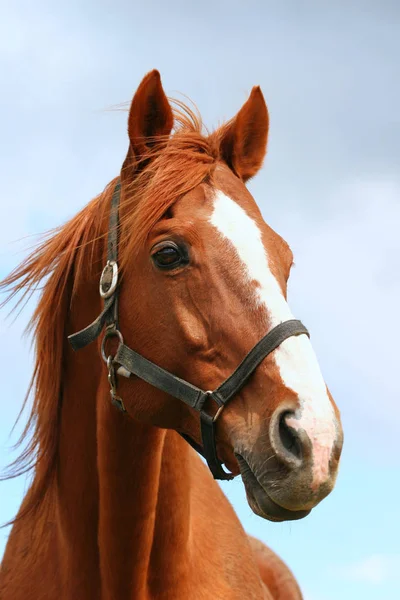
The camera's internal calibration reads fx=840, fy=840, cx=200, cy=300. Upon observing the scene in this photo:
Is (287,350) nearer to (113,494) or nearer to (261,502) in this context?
(261,502)

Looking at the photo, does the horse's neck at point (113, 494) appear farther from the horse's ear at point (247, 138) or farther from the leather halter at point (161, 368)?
the horse's ear at point (247, 138)

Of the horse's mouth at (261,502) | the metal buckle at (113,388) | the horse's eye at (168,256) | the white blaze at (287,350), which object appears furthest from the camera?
the metal buckle at (113,388)

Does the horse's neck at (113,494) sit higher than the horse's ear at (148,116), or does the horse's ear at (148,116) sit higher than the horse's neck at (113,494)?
the horse's ear at (148,116)

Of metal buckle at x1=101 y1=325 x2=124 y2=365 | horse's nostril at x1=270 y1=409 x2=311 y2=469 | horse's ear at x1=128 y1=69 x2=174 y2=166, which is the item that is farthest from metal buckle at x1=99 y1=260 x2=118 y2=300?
horse's nostril at x1=270 y1=409 x2=311 y2=469

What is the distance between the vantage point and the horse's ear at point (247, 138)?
5258 mm

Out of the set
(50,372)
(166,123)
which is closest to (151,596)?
(50,372)

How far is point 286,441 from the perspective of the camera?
373 centimetres

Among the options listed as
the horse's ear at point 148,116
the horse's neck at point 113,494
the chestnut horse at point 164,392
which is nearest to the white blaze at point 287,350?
the chestnut horse at point 164,392

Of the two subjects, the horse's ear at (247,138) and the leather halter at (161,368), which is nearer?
the leather halter at (161,368)

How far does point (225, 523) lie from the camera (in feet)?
18.7

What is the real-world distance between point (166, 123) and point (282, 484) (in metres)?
2.35

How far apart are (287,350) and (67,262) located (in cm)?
190

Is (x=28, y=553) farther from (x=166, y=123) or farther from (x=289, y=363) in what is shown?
(x=166, y=123)

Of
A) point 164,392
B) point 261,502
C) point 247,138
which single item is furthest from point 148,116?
point 261,502
